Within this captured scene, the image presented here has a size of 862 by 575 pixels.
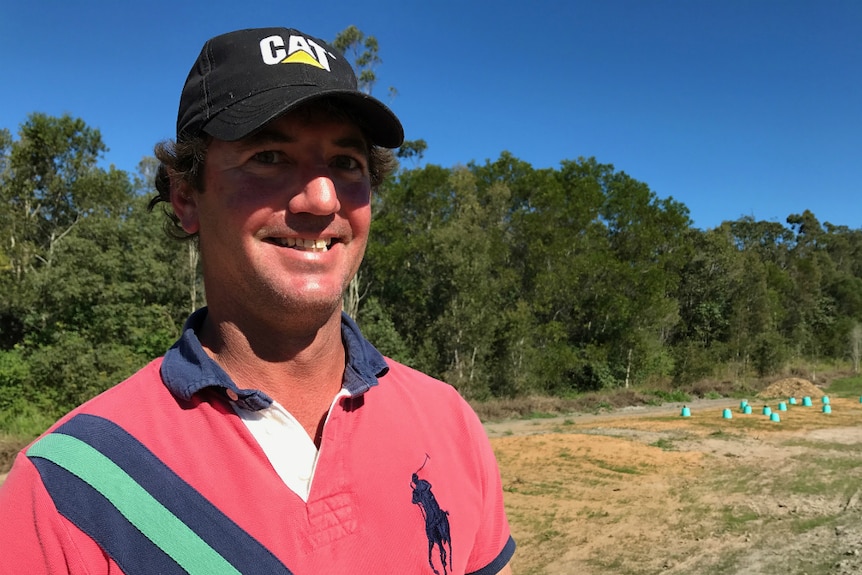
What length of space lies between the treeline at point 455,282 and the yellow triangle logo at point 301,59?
12.5 metres

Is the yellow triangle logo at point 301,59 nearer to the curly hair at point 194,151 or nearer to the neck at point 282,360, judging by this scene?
the curly hair at point 194,151

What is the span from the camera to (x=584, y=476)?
9.68 metres

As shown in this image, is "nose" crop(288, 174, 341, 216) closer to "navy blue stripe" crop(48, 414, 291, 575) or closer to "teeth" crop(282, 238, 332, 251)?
"teeth" crop(282, 238, 332, 251)

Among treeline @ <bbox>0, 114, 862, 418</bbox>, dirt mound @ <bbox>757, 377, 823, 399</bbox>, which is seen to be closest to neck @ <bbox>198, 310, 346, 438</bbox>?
treeline @ <bbox>0, 114, 862, 418</bbox>

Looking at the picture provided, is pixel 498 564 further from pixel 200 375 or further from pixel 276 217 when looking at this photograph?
pixel 276 217

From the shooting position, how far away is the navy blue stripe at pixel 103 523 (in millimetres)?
893

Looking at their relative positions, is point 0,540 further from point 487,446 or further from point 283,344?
point 487,446

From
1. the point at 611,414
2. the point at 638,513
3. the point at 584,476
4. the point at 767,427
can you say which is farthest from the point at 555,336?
the point at 638,513

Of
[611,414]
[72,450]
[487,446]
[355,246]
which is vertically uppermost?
[355,246]

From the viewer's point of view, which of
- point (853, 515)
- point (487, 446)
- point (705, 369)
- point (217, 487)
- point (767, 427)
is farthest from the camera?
point (705, 369)

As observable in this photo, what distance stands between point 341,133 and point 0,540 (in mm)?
920

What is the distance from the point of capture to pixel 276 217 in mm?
1190

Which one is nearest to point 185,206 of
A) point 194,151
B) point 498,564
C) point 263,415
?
point 194,151

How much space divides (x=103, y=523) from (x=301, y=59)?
0.92 meters
